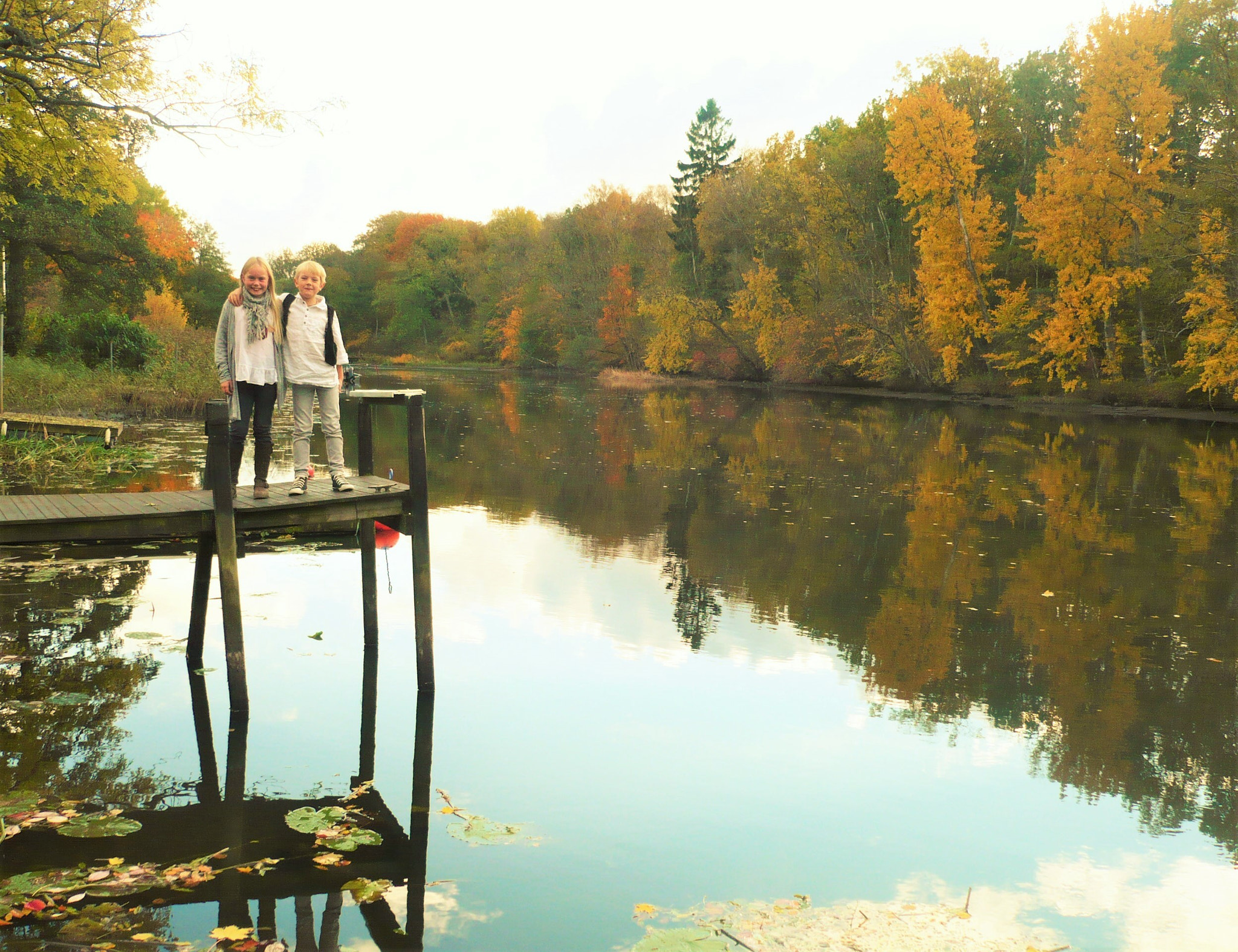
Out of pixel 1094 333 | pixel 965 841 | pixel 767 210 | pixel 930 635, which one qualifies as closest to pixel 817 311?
pixel 767 210

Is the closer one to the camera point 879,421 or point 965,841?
point 965,841

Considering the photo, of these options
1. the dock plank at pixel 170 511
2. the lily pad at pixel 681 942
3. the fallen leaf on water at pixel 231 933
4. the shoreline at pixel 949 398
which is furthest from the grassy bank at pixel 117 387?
the shoreline at pixel 949 398

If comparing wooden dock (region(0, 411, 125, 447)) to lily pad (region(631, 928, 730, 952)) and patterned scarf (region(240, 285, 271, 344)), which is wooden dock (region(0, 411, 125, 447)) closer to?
patterned scarf (region(240, 285, 271, 344))

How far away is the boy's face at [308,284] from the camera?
273 inches

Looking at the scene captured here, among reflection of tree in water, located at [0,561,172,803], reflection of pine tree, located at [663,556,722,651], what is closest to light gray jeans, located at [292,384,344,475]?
reflection of tree in water, located at [0,561,172,803]

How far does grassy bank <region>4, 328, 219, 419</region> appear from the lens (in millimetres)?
22234

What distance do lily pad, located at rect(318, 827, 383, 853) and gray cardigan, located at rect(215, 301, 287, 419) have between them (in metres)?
3.07

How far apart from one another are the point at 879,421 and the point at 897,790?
27.5 m

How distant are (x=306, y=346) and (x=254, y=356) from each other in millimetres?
339

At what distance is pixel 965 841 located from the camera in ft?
16.4

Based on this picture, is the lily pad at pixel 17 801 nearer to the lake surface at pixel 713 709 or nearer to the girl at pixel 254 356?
the lake surface at pixel 713 709

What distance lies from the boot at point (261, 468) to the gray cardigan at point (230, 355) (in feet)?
0.90

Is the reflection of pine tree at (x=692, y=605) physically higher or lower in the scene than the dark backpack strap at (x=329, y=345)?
lower

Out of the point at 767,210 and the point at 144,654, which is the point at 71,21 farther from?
the point at 767,210
